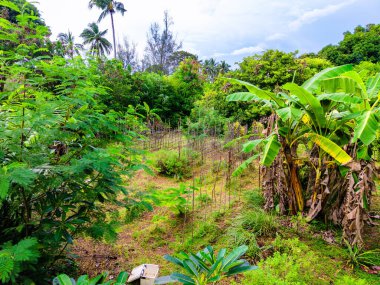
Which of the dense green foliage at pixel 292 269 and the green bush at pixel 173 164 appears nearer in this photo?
the dense green foliage at pixel 292 269

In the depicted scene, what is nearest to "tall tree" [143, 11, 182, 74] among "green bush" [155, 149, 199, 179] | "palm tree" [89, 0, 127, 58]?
"palm tree" [89, 0, 127, 58]

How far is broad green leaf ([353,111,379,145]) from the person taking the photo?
2.35 m

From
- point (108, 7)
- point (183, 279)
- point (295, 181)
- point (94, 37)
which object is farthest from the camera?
point (94, 37)

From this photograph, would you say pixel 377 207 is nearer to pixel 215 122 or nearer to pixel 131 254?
pixel 131 254

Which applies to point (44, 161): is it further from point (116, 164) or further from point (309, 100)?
point (309, 100)

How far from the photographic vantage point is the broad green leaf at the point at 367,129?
2352 millimetres

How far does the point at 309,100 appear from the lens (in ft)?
9.41

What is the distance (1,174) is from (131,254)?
2.03m

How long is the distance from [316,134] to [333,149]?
0.24m

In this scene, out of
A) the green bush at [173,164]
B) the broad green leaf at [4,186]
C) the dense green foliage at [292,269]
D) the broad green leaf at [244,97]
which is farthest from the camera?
the green bush at [173,164]

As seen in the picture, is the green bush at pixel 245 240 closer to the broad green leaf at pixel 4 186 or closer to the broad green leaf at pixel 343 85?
the broad green leaf at pixel 343 85

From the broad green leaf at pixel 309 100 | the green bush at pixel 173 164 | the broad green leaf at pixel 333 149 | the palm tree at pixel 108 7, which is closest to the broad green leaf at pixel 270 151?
the broad green leaf at pixel 333 149

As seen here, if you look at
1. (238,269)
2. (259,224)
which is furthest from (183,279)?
(259,224)

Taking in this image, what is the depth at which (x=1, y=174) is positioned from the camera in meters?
1.28
